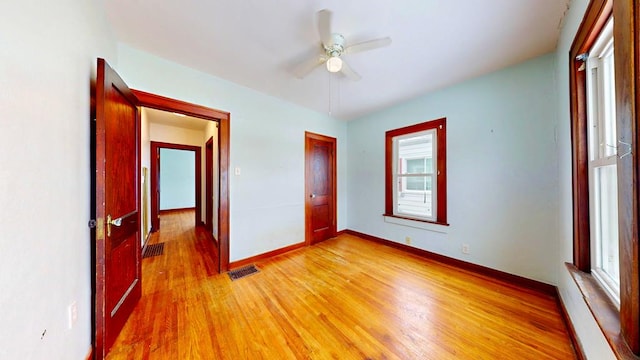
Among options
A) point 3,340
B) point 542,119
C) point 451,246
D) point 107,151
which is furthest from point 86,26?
point 451,246

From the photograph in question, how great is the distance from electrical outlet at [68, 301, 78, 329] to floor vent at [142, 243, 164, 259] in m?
2.24

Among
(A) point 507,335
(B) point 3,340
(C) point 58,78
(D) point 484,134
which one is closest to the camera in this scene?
(B) point 3,340

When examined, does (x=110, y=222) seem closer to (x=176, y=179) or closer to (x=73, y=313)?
(x=73, y=313)

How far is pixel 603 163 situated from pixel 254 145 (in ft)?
10.4

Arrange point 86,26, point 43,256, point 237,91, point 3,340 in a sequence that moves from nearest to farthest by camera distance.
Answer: point 3,340 < point 43,256 < point 86,26 < point 237,91

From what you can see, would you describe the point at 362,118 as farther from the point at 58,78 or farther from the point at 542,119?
the point at 58,78

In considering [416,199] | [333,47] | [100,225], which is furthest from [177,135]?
[416,199]

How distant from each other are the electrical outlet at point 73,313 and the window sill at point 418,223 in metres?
3.54

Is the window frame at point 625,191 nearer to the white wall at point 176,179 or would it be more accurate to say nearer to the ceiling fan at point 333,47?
the ceiling fan at point 333,47

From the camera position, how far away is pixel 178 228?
486cm

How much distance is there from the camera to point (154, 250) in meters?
3.35

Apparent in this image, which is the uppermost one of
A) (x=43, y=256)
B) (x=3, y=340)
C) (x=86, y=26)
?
(x=86, y=26)

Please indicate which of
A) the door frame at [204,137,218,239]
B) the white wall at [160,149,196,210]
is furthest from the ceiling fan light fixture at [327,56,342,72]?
the white wall at [160,149,196,210]

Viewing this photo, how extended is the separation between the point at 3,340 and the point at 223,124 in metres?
2.33
